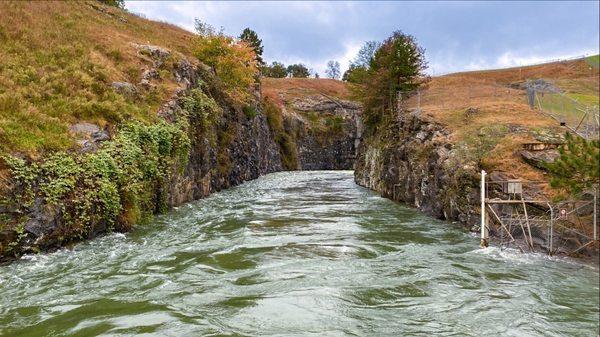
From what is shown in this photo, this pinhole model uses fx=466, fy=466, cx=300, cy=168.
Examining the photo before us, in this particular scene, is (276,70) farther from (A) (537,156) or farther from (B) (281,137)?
(A) (537,156)

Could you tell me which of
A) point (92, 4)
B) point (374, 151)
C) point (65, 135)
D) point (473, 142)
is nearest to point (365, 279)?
point (65, 135)

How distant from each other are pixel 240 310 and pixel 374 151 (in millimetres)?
33115

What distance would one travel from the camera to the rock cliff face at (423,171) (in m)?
20.9

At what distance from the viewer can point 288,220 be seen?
21.6m

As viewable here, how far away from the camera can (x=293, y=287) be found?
11148mm

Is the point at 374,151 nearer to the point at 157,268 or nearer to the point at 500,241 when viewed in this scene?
the point at 500,241

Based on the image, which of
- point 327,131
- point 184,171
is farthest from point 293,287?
point 327,131

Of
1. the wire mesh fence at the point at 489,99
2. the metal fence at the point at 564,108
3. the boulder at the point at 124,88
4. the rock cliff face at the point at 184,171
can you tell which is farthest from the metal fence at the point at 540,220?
the boulder at the point at 124,88

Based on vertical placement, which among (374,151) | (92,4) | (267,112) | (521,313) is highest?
(92,4)

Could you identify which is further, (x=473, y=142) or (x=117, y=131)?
(x=473, y=142)

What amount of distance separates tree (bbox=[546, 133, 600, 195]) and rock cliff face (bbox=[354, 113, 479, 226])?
23.4 feet

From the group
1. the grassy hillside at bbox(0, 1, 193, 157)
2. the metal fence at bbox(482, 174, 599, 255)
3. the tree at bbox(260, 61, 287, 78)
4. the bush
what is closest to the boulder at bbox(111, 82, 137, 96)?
the grassy hillside at bbox(0, 1, 193, 157)

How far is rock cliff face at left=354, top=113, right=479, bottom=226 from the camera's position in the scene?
68.4ft

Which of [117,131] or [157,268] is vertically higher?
[117,131]
